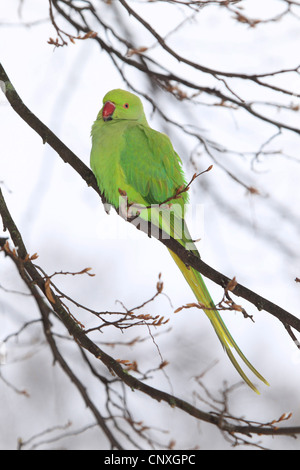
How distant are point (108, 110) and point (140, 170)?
0.43m

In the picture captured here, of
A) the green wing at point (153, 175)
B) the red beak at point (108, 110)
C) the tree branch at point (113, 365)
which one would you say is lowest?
the tree branch at point (113, 365)

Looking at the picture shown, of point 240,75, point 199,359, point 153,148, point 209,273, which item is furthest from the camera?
point 199,359

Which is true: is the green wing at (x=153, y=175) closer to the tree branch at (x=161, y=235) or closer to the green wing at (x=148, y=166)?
the green wing at (x=148, y=166)

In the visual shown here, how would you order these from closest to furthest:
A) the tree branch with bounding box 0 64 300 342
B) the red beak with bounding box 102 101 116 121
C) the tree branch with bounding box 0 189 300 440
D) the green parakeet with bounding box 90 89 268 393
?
the tree branch with bounding box 0 189 300 440
the tree branch with bounding box 0 64 300 342
the green parakeet with bounding box 90 89 268 393
the red beak with bounding box 102 101 116 121

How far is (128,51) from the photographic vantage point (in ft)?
9.75

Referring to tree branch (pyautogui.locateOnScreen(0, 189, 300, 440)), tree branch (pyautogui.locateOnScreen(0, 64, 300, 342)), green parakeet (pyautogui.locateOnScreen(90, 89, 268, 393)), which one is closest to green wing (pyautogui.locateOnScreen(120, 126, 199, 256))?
green parakeet (pyautogui.locateOnScreen(90, 89, 268, 393))

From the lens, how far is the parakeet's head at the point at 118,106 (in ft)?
9.46

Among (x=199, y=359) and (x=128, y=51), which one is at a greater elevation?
(x=128, y=51)

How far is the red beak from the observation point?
2.88 metres

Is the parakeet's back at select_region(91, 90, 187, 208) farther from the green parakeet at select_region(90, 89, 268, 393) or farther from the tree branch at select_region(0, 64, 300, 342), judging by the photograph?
the tree branch at select_region(0, 64, 300, 342)

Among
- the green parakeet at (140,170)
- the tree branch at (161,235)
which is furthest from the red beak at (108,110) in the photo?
the tree branch at (161,235)
